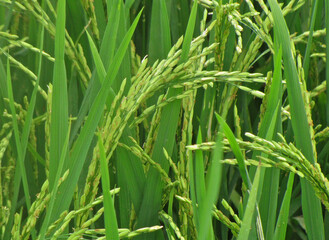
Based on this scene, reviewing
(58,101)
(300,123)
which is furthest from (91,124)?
(300,123)

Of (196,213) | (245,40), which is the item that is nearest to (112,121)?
(196,213)

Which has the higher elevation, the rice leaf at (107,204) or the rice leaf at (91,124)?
the rice leaf at (91,124)

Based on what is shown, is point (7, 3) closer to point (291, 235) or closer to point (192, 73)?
point (192, 73)

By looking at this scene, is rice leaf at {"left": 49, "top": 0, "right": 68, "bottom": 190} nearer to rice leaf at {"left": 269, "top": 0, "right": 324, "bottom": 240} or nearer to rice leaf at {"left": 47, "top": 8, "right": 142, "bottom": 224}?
A: rice leaf at {"left": 47, "top": 8, "right": 142, "bottom": 224}

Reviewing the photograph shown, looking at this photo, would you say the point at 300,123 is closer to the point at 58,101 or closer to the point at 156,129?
the point at 156,129

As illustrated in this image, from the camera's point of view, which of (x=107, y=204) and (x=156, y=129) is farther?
(x=156, y=129)

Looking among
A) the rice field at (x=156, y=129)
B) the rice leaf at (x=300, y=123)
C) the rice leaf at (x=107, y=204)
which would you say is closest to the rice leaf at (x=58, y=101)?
the rice field at (x=156, y=129)

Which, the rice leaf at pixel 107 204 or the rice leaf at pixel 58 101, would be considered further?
the rice leaf at pixel 58 101

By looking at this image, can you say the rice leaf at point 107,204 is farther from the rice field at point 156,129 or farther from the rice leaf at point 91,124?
the rice leaf at point 91,124
